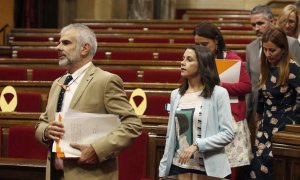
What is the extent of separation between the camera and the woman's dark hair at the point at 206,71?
292cm

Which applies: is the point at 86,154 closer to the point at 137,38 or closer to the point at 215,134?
the point at 215,134

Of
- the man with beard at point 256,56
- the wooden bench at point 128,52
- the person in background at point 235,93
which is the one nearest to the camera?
the person in background at point 235,93

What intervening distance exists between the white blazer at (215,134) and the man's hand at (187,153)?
0.19ft

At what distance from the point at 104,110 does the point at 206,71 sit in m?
0.63

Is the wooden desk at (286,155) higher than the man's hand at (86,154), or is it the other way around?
the man's hand at (86,154)

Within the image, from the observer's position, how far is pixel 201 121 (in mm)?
2887

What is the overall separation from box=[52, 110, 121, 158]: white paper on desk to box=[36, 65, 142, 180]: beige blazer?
3 cm

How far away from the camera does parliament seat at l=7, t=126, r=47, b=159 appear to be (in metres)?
3.57

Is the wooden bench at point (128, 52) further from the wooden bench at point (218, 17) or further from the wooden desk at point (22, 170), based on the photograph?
the wooden desk at point (22, 170)

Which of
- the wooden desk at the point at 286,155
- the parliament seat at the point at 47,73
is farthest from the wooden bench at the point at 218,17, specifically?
the wooden desk at the point at 286,155

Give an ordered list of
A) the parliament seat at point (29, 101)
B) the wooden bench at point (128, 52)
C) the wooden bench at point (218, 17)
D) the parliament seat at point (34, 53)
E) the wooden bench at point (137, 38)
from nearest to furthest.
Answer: the parliament seat at point (29, 101), the wooden bench at point (128, 52), the parliament seat at point (34, 53), the wooden bench at point (137, 38), the wooden bench at point (218, 17)

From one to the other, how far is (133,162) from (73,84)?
39.5 inches

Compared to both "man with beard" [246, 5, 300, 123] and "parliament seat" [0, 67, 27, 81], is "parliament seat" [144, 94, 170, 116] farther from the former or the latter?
"parliament seat" [0, 67, 27, 81]

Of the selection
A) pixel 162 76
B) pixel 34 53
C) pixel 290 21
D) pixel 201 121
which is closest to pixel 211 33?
pixel 201 121
